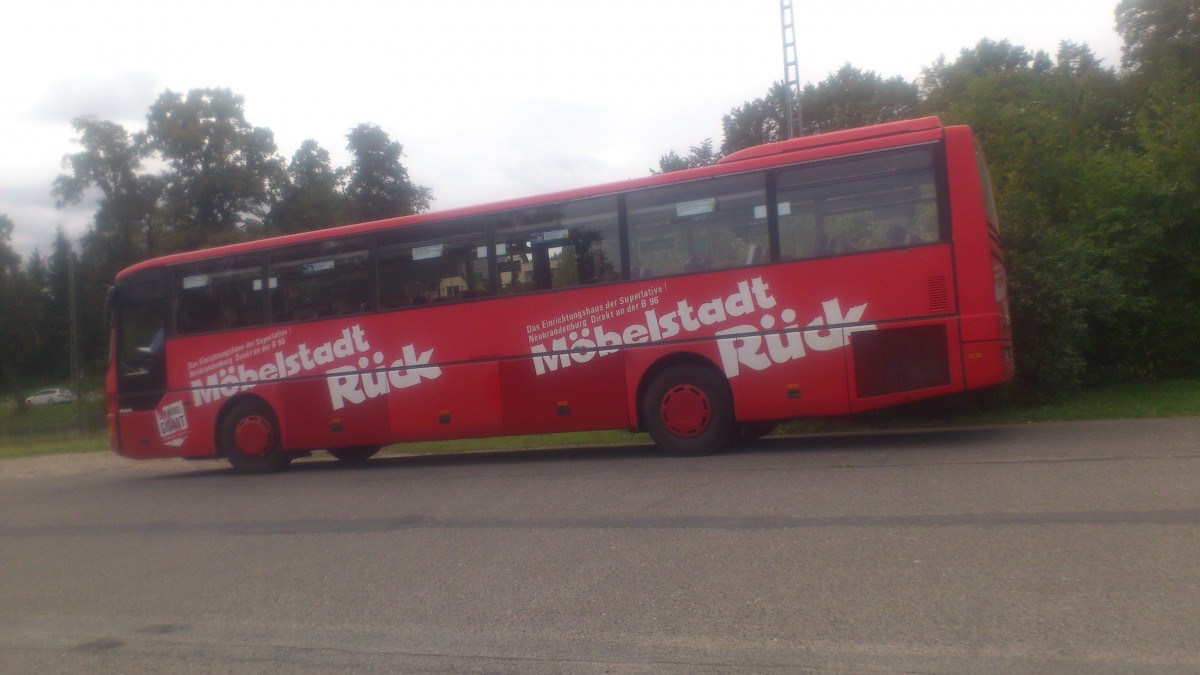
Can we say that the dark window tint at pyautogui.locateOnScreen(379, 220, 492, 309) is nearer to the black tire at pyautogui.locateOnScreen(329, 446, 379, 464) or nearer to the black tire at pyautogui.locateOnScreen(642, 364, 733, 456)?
the black tire at pyautogui.locateOnScreen(642, 364, 733, 456)

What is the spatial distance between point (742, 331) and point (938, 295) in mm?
2312

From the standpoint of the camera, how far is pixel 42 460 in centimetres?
2392

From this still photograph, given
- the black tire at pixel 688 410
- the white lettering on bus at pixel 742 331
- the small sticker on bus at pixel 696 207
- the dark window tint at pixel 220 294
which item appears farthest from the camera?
the dark window tint at pixel 220 294

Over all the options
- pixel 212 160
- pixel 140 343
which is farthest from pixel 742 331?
pixel 212 160

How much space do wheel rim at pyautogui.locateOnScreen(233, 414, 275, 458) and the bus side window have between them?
630 centimetres

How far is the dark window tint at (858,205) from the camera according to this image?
38.3 ft

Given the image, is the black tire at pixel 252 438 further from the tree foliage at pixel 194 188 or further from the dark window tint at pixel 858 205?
the tree foliage at pixel 194 188

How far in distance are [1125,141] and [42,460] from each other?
30.8 m

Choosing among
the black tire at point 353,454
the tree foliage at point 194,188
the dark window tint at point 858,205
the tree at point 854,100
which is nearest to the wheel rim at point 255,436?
the black tire at point 353,454

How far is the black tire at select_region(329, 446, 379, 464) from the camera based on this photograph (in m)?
16.7

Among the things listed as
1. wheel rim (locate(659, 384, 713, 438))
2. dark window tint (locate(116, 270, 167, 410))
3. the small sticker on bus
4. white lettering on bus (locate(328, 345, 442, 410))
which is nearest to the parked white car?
dark window tint (locate(116, 270, 167, 410))

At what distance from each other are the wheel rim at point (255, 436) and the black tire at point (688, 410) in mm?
5910

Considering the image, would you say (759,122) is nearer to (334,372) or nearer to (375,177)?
(375,177)

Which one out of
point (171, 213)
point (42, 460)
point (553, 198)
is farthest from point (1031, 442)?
point (171, 213)
